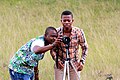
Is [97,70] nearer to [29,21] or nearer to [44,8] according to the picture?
[29,21]

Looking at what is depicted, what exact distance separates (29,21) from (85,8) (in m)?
2.13

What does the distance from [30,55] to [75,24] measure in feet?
20.8

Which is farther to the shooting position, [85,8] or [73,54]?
[85,8]

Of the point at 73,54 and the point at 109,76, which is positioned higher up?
the point at 73,54

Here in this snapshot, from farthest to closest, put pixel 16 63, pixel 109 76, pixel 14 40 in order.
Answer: pixel 14 40 < pixel 109 76 < pixel 16 63

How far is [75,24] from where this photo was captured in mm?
10570

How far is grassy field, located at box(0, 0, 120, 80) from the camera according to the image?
6.67 meters

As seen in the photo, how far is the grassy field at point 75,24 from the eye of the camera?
6672 millimetres

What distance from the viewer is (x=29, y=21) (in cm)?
1083

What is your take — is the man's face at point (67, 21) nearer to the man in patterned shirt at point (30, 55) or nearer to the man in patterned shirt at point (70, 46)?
the man in patterned shirt at point (70, 46)

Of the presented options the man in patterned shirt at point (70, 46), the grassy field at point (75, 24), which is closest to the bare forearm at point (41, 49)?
the man in patterned shirt at point (70, 46)

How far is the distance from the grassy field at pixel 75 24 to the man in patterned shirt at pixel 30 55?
1740 millimetres

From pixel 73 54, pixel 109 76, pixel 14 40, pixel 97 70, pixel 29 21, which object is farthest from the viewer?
pixel 29 21

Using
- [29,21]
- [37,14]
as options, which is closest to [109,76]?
[29,21]
